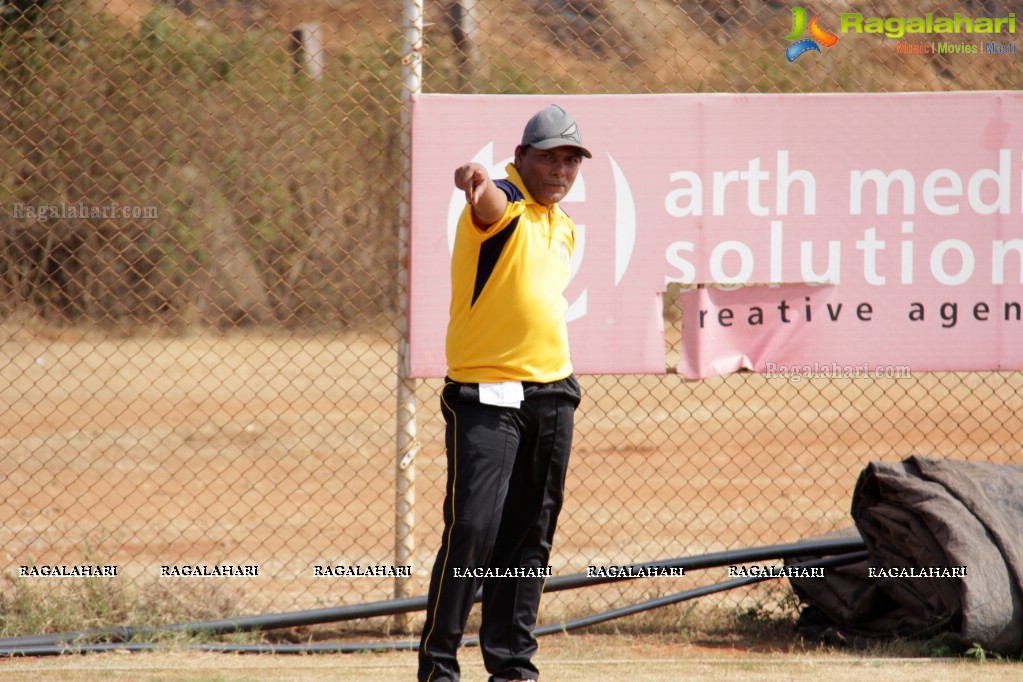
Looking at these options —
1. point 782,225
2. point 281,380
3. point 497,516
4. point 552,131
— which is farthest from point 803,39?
point 281,380

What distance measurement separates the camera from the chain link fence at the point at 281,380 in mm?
6457

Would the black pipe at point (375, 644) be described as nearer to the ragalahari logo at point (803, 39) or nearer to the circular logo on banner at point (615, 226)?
the circular logo on banner at point (615, 226)

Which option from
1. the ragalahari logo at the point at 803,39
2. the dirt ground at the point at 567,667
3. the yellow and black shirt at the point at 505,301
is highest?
the ragalahari logo at the point at 803,39

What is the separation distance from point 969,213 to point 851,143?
25.1 inches

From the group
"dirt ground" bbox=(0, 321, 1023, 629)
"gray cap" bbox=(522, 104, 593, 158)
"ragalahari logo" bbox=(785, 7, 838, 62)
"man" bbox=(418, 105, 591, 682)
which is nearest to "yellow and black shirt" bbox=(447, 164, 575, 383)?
"man" bbox=(418, 105, 591, 682)

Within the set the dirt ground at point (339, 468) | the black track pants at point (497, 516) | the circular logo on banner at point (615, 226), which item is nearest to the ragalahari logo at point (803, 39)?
the circular logo on banner at point (615, 226)

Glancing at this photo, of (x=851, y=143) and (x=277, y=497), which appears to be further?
(x=277, y=497)

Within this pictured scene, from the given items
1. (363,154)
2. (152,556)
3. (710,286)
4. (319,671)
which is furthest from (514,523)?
(363,154)

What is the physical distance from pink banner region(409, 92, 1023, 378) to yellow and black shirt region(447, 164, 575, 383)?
1.35 meters

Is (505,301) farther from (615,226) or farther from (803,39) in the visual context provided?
(803,39)

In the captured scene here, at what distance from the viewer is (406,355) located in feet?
16.3

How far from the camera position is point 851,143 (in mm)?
5047

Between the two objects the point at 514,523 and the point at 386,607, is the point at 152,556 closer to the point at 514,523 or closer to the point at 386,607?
the point at 386,607

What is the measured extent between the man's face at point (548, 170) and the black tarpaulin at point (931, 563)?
2019mm
